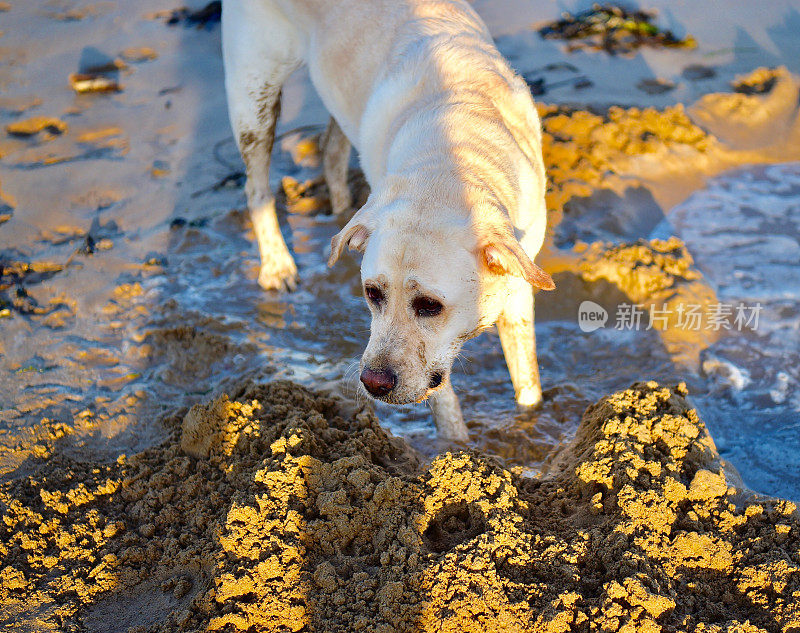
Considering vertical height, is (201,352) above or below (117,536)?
below

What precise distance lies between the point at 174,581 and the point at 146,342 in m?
2.07

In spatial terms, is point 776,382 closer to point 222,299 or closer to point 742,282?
point 742,282

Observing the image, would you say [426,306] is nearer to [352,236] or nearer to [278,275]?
[352,236]

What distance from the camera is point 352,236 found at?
290 centimetres

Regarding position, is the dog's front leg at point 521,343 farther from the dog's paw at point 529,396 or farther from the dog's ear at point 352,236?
the dog's ear at point 352,236

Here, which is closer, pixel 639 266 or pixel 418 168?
pixel 418 168

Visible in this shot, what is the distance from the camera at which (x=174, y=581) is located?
2473 mm

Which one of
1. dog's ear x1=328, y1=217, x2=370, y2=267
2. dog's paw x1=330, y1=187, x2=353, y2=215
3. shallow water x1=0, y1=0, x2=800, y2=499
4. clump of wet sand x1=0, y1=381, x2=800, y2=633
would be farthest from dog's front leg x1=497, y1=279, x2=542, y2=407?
dog's paw x1=330, y1=187, x2=353, y2=215

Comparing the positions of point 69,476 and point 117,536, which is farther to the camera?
point 69,476

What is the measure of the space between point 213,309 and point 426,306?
7.76ft

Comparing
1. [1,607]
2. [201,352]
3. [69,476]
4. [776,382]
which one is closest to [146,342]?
[201,352]

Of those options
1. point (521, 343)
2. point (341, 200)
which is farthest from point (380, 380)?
point (341, 200)

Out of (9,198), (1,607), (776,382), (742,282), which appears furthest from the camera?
(9,198)

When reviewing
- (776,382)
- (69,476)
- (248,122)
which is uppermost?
(248,122)
